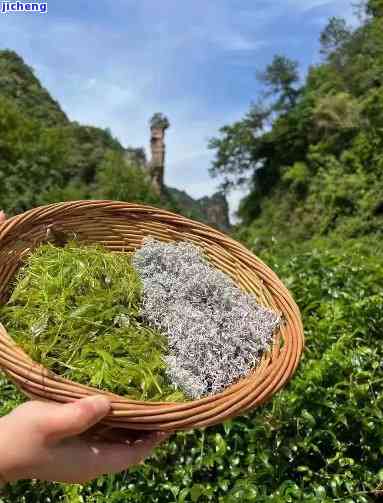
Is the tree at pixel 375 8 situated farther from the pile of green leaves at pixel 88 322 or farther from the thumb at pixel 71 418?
the thumb at pixel 71 418

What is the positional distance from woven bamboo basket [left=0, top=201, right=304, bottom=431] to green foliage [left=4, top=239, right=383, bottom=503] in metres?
0.40

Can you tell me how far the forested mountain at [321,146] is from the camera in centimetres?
1425

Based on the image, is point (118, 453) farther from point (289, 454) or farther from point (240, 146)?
point (240, 146)

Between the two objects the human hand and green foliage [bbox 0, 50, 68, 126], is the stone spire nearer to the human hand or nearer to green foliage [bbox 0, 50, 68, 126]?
green foliage [bbox 0, 50, 68, 126]

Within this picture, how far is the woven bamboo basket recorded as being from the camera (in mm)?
1130

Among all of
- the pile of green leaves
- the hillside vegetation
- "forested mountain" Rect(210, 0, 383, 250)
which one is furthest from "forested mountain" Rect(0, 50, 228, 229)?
the pile of green leaves

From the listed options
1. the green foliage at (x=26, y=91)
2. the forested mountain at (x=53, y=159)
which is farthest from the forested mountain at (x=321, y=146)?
the green foliage at (x=26, y=91)

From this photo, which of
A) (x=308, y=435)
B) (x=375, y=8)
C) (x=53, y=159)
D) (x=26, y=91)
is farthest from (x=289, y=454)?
(x=26, y=91)

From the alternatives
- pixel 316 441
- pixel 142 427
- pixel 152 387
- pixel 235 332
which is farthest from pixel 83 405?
pixel 316 441

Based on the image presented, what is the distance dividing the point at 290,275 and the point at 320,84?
1548cm

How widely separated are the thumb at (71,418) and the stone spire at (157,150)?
2276 centimetres

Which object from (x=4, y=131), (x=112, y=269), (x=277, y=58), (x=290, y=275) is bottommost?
(x=112, y=269)

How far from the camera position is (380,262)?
8.64 ft

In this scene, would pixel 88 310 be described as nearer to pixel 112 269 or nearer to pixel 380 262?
pixel 112 269
